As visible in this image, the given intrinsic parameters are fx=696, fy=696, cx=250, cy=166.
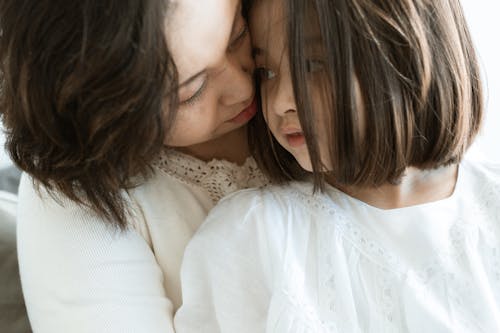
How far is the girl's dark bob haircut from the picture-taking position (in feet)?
3.03

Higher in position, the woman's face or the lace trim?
the woman's face

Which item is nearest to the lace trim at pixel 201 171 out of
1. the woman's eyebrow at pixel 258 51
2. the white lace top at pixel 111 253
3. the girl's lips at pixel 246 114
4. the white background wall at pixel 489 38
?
the white lace top at pixel 111 253

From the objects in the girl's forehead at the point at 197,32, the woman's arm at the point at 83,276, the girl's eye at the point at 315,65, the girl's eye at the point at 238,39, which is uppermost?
the girl's forehead at the point at 197,32

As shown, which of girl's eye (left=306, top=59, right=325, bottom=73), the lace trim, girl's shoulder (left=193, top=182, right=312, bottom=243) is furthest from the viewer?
the lace trim

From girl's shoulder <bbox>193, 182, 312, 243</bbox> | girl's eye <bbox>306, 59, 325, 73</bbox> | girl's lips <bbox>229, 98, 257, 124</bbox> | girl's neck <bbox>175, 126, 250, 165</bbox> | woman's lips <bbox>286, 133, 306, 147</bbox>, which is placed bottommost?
girl's shoulder <bbox>193, 182, 312, 243</bbox>

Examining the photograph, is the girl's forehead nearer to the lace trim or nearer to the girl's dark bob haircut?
the girl's dark bob haircut

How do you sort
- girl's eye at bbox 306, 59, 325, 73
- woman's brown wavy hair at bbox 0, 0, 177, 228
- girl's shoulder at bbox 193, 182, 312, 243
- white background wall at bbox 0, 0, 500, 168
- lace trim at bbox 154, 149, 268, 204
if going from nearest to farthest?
woman's brown wavy hair at bbox 0, 0, 177, 228
girl's eye at bbox 306, 59, 325, 73
girl's shoulder at bbox 193, 182, 312, 243
lace trim at bbox 154, 149, 268, 204
white background wall at bbox 0, 0, 500, 168

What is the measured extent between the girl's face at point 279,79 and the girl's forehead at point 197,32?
64mm

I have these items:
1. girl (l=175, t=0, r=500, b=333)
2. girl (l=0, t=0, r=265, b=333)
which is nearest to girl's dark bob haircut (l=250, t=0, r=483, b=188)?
girl (l=175, t=0, r=500, b=333)

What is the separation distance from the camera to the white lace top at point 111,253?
41.3 inches

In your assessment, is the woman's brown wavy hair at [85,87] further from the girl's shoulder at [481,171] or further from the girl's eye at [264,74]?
the girl's shoulder at [481,171]

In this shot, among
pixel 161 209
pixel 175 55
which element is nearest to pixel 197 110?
pixel 175 55

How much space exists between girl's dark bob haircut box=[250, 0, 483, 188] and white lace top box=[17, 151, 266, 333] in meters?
0.26

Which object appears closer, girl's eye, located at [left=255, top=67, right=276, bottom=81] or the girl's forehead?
the girl's forehead
